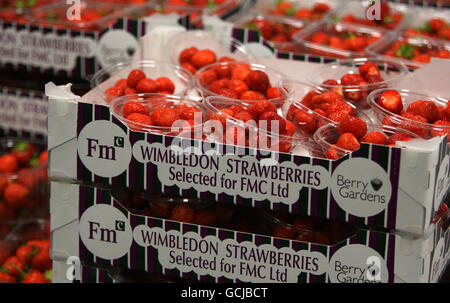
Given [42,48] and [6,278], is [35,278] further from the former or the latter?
[42,48]

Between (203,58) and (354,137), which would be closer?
(354,137)

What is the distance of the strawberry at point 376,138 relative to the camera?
1682 millimetres

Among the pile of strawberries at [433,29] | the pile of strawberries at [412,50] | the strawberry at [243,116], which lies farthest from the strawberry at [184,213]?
the pile of strawberries at [433,29]

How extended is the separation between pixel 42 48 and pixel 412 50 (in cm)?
168

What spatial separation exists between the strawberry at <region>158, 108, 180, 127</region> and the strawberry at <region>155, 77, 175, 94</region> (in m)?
0.31

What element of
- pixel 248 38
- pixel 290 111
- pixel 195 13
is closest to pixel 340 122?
pixel 290 111

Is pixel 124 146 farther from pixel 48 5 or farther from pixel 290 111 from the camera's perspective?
pixel 48 5

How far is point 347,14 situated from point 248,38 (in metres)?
1.19

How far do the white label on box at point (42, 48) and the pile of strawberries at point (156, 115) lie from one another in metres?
1.31

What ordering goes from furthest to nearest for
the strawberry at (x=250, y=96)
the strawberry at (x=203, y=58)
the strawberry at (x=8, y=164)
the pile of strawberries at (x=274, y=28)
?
the pile of strawberries at (x=274, y=28), the strawberry at (x=8, y=164), the strawberry at (x=203, y=58), the strawberry at (x=250, y=96)

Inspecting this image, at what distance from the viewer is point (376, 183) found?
1.58 meters

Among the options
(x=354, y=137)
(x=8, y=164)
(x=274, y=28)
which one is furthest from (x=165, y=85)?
(x=274, y=28)

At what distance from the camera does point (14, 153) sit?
3.13 meters

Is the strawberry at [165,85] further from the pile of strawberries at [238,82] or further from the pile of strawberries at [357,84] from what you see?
the pile of strawberries at [357,84]
